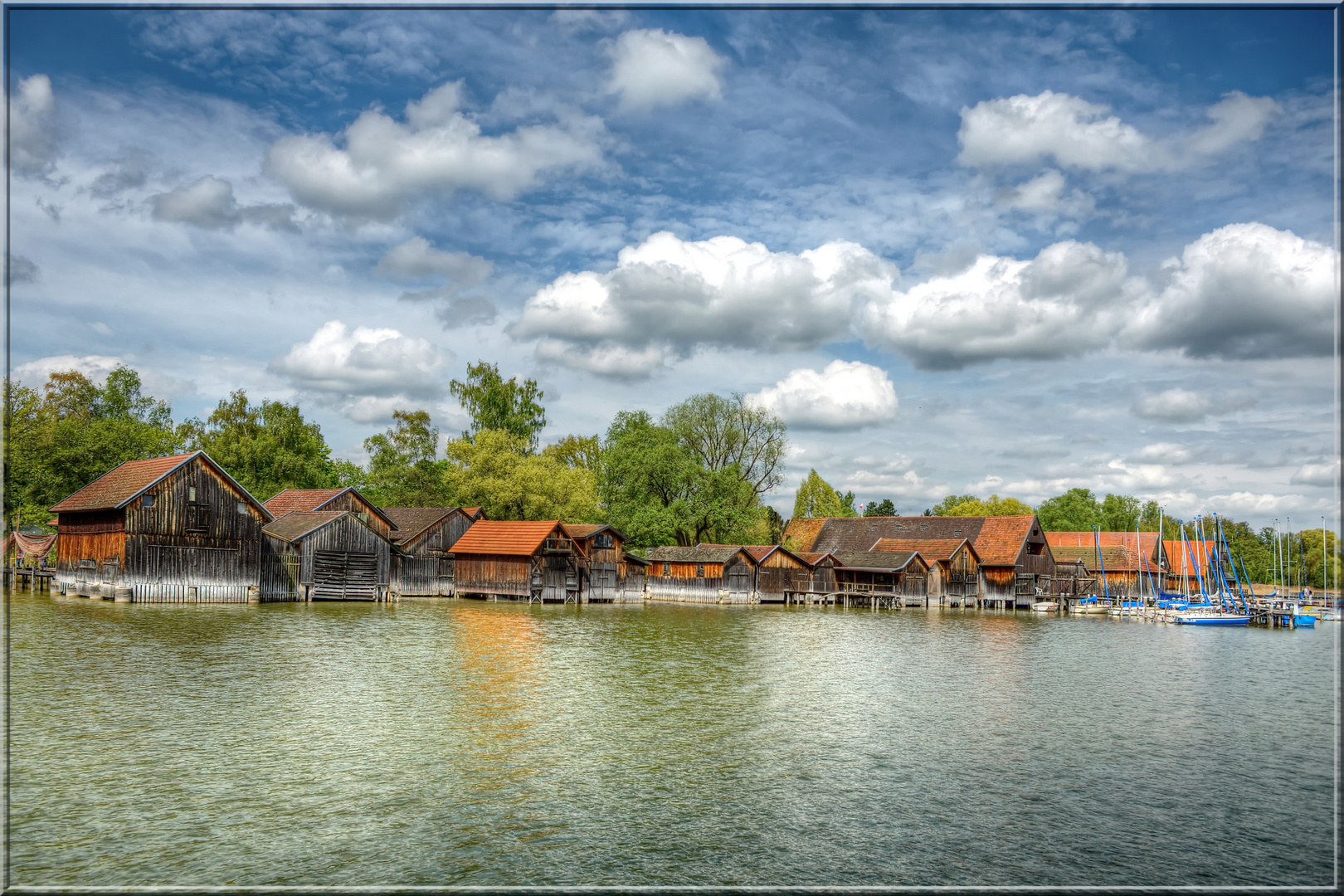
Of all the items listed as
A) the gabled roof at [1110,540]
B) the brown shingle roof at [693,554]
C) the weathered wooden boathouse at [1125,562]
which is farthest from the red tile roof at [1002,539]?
the brown shingle roof at [693,554]

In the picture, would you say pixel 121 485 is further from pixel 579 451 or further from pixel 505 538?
pixel 579 451

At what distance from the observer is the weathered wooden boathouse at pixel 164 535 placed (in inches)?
1948

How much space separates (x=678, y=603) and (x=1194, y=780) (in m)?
59.7

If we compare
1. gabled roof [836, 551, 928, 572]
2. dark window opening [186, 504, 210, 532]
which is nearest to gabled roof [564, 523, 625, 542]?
gabled roof [836, 551, 928, 572]

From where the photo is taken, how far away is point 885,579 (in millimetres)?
82375

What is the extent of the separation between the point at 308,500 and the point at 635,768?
A: 6006cm

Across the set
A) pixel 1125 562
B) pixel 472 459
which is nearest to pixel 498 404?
pixel 472 459

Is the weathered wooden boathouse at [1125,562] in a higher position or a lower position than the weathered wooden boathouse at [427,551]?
lower

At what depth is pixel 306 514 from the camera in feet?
210

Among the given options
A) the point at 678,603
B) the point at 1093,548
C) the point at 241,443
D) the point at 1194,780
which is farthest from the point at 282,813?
the point at 1093,548

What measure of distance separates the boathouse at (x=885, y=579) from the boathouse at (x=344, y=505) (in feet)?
134

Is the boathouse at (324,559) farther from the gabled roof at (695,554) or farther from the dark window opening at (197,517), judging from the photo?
the gabled roof at (695,554)

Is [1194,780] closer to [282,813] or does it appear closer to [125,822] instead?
[282,813]

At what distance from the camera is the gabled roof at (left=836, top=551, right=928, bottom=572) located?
263ft
